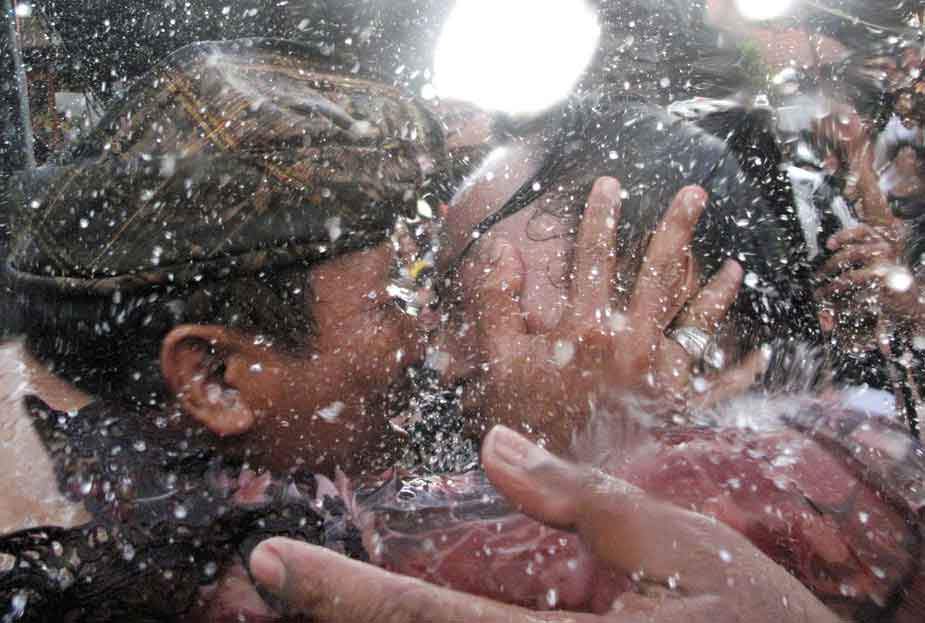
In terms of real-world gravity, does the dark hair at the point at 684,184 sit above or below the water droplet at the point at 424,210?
below

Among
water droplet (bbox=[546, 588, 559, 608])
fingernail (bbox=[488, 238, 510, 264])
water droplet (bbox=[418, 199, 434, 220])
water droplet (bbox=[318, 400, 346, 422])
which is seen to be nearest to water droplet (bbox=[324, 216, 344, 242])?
water droplet (bbox=[418, 199, 434, 220])

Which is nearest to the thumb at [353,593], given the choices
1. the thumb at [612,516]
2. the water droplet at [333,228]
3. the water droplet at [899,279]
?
the thumb at [612,516]

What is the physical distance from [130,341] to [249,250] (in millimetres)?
437

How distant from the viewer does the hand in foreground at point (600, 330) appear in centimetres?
263

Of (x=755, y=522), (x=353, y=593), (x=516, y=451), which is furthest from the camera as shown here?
(x=755, y=522)

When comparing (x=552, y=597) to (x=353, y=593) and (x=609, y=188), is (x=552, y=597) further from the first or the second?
(x=609, y=188)

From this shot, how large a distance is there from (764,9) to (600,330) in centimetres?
381

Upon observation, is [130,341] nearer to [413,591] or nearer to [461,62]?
[413,591]

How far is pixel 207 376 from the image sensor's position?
2152 mm

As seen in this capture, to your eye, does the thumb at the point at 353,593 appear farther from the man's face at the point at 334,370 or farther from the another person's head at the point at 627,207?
the another person's head at the point at 627,207

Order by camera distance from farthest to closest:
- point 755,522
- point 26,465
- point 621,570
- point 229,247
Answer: point 229,247
point 26,465
point 755,522
point 621,570

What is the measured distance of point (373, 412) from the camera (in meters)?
2.47

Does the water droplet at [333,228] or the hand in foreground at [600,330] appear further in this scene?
the hand in foreground at [600,330]

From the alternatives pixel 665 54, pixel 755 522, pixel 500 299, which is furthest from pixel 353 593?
pixel 665 54
